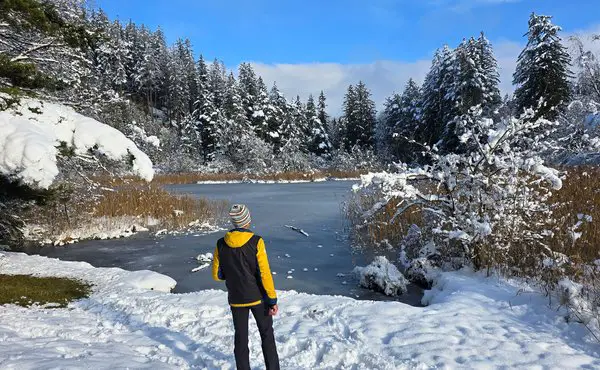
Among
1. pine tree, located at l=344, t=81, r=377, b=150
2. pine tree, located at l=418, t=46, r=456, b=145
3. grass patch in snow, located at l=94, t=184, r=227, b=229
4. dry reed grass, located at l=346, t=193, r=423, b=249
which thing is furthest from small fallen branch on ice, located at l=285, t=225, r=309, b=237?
pine tree, located at l=344, t=81, r=377, b=150

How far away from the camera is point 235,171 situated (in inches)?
1911

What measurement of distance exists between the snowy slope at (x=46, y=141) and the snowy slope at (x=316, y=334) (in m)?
2.26

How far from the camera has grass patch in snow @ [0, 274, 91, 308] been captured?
686 centimetres

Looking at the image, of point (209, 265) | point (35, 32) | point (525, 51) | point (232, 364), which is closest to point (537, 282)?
point (232, 364)

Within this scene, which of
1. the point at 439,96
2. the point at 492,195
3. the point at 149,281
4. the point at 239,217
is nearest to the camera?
the point at 239,217

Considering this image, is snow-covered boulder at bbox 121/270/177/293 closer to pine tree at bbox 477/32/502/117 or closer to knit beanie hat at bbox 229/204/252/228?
knit beanie hat at bbox 229/204/252/228

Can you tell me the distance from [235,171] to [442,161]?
136ft

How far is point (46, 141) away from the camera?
6.58 m

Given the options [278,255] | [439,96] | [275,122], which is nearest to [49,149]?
[278,255]

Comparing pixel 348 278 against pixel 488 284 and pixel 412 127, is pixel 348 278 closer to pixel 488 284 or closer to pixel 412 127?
pixel 488 284

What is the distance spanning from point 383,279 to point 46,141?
6727 mm

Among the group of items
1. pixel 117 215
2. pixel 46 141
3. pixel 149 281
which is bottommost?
pixel 149 281

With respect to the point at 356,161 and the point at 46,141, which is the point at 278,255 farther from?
the point at 356,161

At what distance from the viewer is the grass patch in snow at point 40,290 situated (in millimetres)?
6863
